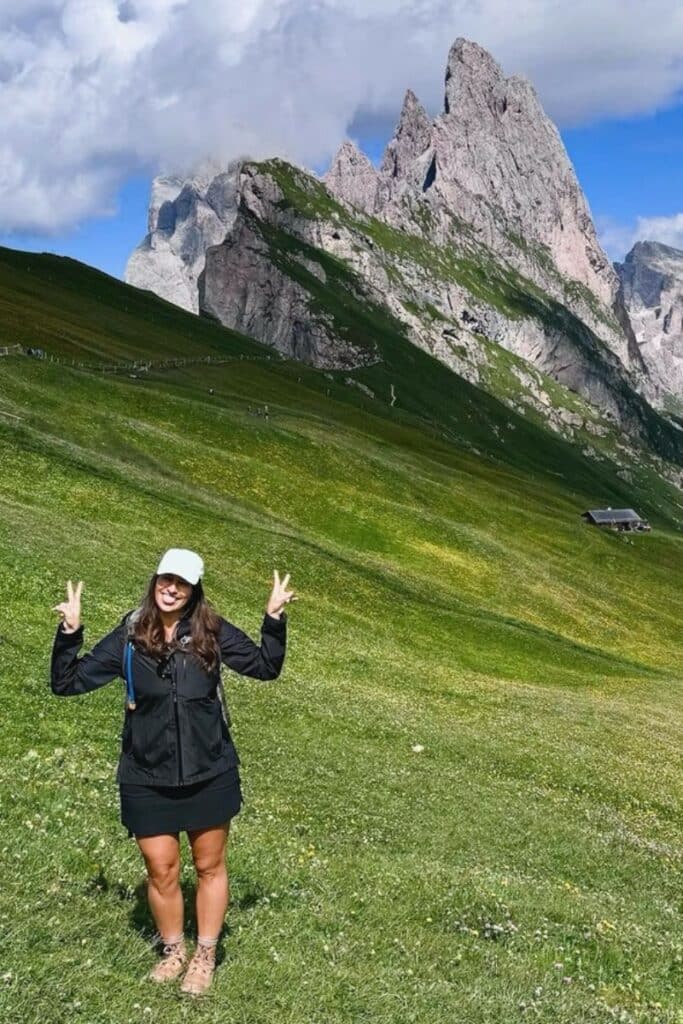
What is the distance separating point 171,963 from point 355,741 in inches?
697

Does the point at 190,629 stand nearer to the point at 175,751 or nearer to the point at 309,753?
the point at 175,751

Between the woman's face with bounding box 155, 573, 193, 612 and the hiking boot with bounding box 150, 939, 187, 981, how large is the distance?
4092 millimetres

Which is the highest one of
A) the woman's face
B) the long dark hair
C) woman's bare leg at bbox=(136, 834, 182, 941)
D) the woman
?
the woman's face

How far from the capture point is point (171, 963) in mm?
9992

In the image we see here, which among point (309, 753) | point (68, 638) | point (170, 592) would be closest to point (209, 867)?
point (68, 638)

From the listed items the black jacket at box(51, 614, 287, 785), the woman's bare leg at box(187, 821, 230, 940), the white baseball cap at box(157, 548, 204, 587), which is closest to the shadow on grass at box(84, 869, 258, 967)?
the woman's bare leg at box(187, 821, 230, 940)

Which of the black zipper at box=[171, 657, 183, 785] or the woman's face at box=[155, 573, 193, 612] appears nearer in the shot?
the black zipper at box=[171, 657, 183, 785]

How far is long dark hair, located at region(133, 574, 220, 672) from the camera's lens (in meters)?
10.1

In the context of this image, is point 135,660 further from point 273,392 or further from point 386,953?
point 273,392

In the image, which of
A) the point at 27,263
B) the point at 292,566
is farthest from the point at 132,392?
the point at 27,263

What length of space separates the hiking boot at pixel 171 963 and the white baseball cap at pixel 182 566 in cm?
441

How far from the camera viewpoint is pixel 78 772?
17359 millimetres

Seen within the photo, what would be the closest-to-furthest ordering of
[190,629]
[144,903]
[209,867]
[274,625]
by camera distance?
[190,629] < [209,867] < [274,625] < [144,903]

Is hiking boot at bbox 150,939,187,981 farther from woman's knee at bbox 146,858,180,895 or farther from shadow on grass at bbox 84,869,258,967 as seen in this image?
woman's knee at bbox 146,858,180,895
